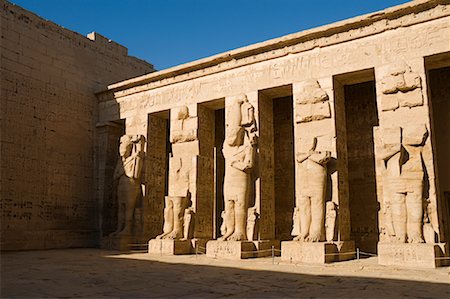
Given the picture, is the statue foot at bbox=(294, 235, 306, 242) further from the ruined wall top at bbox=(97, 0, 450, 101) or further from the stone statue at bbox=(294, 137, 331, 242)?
the ruined wall top at bbox=(97, 0, 450, 101)

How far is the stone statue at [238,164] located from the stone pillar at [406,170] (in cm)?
283

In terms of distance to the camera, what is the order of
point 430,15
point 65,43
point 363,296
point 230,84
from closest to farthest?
point 363,296 < point 430,15 < point 230,84 < point 65,43

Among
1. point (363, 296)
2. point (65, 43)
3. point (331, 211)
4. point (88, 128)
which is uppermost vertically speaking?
point (65, 43)

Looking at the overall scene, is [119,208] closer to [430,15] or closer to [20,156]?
[20,156]

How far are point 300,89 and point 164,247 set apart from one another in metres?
4.88

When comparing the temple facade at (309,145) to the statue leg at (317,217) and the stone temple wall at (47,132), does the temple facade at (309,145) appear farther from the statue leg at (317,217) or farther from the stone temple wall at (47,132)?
the stone temple wall at (47,132)

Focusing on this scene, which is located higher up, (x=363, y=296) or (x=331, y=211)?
(x=331, y=211)

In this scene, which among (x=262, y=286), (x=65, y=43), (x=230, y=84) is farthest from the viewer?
(x=65, y=43)

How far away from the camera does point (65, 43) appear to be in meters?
13.2

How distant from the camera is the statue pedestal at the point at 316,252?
8172 mm

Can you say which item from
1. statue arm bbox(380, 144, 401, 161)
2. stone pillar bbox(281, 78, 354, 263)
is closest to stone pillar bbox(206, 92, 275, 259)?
stone pillar bbox(281, 78, 354, 263)

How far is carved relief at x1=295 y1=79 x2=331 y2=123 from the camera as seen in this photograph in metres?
9.50

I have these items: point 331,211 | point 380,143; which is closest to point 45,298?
point 331,211

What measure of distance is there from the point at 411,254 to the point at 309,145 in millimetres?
3064
